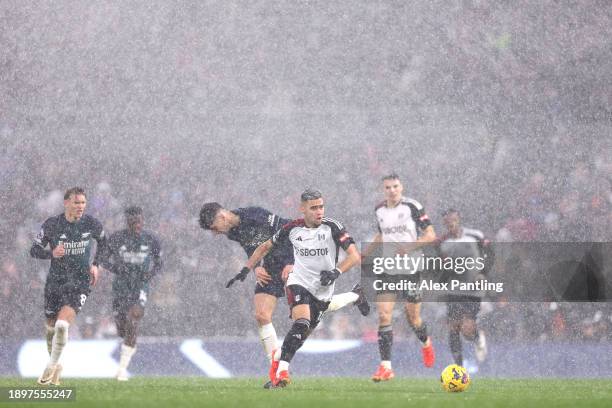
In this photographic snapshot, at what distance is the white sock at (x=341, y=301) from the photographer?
11.5 meters

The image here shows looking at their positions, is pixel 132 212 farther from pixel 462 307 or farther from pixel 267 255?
pixel 462 307

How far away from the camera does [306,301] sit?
1049cm

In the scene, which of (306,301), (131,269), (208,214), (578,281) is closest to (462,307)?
(578,281)

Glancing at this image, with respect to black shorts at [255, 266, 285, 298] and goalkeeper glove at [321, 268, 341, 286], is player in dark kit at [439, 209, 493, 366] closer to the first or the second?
black shorts at [255, 266, 285, 298]

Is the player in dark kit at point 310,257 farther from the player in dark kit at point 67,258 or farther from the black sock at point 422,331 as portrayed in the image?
the black sock at point 422,331

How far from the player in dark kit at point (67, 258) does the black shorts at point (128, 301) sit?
1.64 metres

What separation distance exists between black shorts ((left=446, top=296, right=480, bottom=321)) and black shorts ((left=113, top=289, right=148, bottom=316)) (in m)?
3.95

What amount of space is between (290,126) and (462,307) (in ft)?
29.5

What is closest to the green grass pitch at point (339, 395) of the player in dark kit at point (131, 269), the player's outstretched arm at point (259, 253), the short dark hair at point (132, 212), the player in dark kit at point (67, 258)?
the player in dark kit at point (67, 258)

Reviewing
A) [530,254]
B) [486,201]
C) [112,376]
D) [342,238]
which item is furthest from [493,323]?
[342,238]

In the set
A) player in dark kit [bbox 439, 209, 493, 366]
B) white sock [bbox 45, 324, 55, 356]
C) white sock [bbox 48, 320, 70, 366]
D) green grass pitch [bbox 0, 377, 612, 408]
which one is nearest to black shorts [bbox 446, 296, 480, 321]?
player in dark kit [bbox 439, 209, 493, 366]

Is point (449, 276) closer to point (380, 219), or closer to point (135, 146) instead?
point (380, 219)

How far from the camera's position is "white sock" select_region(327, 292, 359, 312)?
37.9 ft

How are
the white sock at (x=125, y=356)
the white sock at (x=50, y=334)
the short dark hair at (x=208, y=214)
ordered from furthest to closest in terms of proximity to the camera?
the white sock at (x=125, y=356) < the white sock at (x=50, y=334) < the short dark hair at (x=208, y=214)
